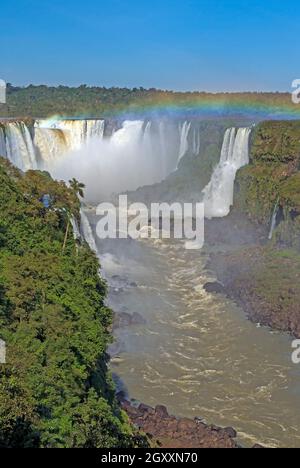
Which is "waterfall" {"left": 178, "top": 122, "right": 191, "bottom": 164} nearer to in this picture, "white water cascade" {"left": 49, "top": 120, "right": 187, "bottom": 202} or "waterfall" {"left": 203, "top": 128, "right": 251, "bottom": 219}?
"white water cascade" {"left": 49, "top": 120, "right": 187, "bottom": 202}

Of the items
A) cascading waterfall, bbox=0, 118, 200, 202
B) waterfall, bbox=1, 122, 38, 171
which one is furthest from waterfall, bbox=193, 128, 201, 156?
waterfall, bbox=1, 122, 38, 171

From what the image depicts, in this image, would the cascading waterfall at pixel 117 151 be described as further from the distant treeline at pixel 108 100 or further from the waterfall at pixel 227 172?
the distant treeline at pixel 108 100

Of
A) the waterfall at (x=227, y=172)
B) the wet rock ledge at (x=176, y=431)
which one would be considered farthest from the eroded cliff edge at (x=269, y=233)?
the wet rock ledge at (x=176, y=431)

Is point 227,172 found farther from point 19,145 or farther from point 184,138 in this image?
point 19,145

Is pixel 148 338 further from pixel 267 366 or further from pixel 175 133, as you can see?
pixel 175 133

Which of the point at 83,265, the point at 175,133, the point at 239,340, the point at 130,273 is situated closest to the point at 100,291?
the point at 83,265

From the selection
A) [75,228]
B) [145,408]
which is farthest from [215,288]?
[145,408]
